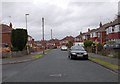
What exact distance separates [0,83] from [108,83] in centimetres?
423

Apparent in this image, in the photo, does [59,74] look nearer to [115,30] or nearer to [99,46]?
[99,46]

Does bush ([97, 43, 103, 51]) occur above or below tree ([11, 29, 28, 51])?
below

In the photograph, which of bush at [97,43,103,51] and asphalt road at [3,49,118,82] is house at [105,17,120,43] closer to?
bush at [97,43,103,51]

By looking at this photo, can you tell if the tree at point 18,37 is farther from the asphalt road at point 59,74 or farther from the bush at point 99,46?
the asphalt road at point 59,74

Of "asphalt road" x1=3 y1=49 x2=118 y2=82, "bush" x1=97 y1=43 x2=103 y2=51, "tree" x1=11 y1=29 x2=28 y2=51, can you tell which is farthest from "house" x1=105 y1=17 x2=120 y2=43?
"asphalt road" x1=3 y1=49 x2=118 y2=82

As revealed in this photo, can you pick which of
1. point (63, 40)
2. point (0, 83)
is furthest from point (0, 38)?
point (63, 40)

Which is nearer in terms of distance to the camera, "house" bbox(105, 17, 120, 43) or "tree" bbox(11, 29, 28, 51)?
"tree" bbox(11, 29, 28, 51)


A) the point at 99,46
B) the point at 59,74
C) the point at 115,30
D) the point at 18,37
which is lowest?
the point at 59,74

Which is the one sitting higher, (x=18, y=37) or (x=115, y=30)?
(x=115, y=30)

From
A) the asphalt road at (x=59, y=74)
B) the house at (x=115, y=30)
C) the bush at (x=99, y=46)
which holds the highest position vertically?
the house at (x=115, y=30)

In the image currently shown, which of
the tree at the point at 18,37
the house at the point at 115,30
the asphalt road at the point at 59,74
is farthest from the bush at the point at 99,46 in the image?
the asphalt road at the point at 59,74

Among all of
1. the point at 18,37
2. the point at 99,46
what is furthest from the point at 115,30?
the point at 18,37

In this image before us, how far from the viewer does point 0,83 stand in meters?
11.1

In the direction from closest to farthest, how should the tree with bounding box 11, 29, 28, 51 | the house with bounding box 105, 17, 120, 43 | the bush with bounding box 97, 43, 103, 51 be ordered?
the tree with bounding box 11, 29, 28, 51 < the bush with bounding box 97, 43, 103, 51 < the house with bounding box 105, 17, 120, 43
